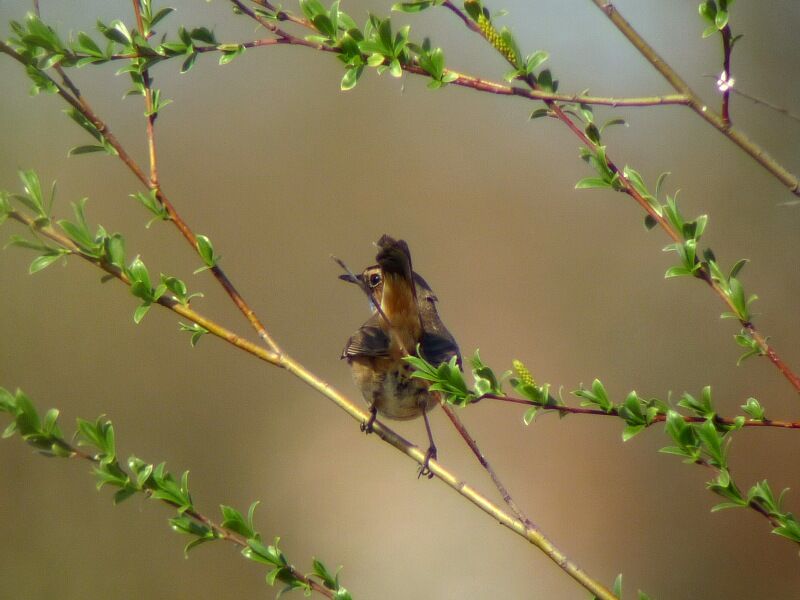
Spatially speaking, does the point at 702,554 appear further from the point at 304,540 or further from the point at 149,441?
the point at 149,441

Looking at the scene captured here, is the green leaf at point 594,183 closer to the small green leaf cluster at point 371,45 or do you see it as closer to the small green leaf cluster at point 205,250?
the small green leaf cluster at point 371,45

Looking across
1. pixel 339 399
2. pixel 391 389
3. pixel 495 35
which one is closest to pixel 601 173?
pixel 495 35

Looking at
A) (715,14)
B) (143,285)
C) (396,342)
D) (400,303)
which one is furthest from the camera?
(396,342)

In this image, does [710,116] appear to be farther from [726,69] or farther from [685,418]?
Answer: [685,418]

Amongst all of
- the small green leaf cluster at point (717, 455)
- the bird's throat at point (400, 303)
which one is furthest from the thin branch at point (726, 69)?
the bird's throat at point (400, 303)

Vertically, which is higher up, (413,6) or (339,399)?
(413,6)

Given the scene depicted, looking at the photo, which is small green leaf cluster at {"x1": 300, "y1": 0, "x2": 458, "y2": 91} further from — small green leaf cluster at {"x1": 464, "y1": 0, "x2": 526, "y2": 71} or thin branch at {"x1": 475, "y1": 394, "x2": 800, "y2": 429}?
thin branch at {"x1": 475, "y1": 394, "x2": 800, "y2": 429}
